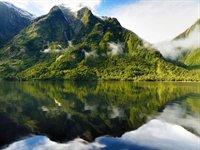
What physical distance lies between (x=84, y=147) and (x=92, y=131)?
37.9 ft

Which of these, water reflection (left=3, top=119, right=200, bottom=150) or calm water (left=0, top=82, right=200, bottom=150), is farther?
calm water (left=0, top=82, right=200, bottom=150)

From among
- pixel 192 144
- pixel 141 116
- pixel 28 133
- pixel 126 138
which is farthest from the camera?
pixel 141 116

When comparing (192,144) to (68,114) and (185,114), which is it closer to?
(185,114)

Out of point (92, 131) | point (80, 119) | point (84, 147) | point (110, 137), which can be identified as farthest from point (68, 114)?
point (84, 147)

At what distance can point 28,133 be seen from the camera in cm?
5012

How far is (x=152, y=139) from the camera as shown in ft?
151

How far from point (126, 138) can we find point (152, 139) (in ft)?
13.0

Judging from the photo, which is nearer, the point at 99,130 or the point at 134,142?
the point at 134,142

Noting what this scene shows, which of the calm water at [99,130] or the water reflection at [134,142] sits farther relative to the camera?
the calm water at [99,130]

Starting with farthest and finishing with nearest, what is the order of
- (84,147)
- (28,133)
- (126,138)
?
(28,133) < (126,138) < (84,147)

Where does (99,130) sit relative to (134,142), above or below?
above

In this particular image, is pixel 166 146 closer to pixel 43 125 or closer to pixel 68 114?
pixel 43 125

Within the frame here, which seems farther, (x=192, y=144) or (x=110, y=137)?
(x=110, y=137)

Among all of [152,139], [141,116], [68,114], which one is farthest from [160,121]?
[68,114]
